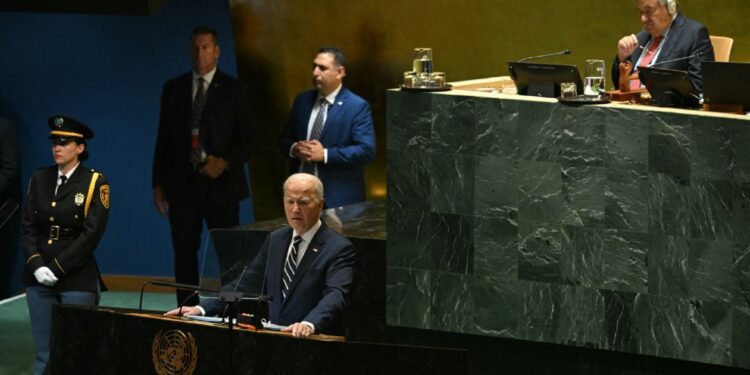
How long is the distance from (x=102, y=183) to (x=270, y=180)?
7.25 feet

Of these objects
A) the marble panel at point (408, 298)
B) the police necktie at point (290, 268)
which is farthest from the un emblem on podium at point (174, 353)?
the marble panel at point (408, 298)

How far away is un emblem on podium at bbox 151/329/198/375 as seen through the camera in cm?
541

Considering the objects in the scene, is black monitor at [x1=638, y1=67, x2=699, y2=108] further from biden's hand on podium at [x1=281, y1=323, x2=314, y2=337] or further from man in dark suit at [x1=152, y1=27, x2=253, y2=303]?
man in dark suit at [x1=152, y1=27, x2=253, y2=303]

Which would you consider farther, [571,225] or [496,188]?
[496,188]

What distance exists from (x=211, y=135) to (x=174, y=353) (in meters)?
3.15

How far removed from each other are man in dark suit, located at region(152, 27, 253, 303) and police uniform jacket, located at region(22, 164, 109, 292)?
915mm

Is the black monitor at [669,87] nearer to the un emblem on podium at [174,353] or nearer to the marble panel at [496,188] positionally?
the marble panel at [496,188]

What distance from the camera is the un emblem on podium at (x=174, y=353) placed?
5406 millimetres

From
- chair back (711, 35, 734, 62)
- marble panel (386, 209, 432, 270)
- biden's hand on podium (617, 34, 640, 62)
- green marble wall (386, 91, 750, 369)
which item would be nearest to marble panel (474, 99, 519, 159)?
green marble wall (386, 91, 750, 369)

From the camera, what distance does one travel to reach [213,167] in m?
8.34

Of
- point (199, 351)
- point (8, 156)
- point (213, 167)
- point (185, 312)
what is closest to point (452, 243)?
point (185, 312)

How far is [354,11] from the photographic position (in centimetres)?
923

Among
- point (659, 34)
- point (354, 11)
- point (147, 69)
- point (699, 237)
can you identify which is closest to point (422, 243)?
point (699, 237)

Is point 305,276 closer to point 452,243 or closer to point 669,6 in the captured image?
point 452,243
